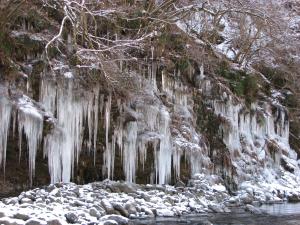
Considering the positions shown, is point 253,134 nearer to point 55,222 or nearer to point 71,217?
point 71,217

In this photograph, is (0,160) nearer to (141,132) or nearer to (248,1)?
(141,132)

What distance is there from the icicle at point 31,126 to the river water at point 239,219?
343cm

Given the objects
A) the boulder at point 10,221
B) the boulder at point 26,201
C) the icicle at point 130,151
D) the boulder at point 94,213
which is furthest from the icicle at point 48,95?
the boulder at point 10,221

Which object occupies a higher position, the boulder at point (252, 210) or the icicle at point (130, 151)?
the icicle at point (130, 151)

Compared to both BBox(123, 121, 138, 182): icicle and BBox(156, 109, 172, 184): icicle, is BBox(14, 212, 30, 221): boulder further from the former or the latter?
BBox(156, 109, 172, 184): icicle

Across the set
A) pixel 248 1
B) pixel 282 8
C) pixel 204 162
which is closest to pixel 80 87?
pixel 204 162

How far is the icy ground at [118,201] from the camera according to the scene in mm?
10609

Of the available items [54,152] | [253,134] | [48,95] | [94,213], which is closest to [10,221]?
[94,213]

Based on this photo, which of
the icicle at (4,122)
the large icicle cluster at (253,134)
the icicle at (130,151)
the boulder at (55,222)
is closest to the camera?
the boulder at (55,222)

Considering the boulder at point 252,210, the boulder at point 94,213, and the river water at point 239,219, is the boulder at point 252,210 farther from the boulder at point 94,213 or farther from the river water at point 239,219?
A: the boulder at point 94,213

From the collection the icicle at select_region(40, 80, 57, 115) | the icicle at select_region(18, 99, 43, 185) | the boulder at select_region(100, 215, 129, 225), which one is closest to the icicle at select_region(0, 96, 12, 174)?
the icicle at select_region(18, 99, 43, 185)

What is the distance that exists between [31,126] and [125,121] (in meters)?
3.18


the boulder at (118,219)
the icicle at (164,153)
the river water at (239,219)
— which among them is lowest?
the river water at (239,219)

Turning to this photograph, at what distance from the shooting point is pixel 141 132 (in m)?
15.7
